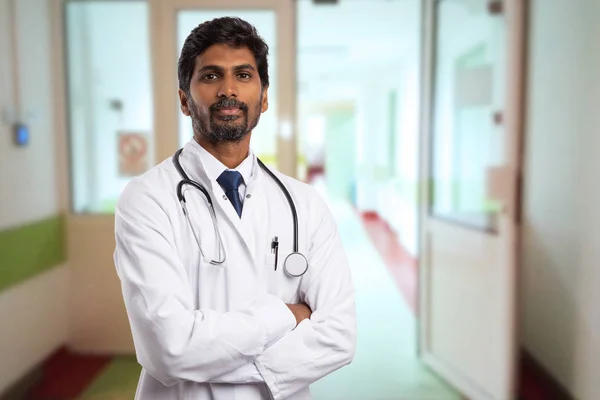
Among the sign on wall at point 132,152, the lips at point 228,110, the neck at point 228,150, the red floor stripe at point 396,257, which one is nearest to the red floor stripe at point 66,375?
the sign on wall at point 132,152

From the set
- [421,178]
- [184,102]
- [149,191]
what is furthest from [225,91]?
[421,178]

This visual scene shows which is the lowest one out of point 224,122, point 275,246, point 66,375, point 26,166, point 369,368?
point 369,368

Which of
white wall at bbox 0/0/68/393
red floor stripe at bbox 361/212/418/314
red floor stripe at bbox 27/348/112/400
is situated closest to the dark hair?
red floor stripe at bbox 27/348/112/400

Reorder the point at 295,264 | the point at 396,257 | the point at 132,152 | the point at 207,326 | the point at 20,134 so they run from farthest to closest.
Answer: the point at 396,257 → the point at 20,134 → the point at 132,152 → the point at 295,264 → the point at 207,326

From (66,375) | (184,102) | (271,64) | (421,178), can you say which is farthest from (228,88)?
(421,178)

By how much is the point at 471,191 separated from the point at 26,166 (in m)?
1.94

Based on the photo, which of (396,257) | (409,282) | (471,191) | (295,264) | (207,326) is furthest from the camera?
(396,257)

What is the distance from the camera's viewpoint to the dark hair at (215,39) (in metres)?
0.85

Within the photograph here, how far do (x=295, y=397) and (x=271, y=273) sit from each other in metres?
0.25

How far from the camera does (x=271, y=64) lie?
1.98 meters

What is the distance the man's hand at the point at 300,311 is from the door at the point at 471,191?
120cm

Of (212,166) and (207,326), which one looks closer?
(207,326)

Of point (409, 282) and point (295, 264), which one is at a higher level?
point (295, 264)

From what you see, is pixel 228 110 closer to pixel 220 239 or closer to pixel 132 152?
pixel 220 239
